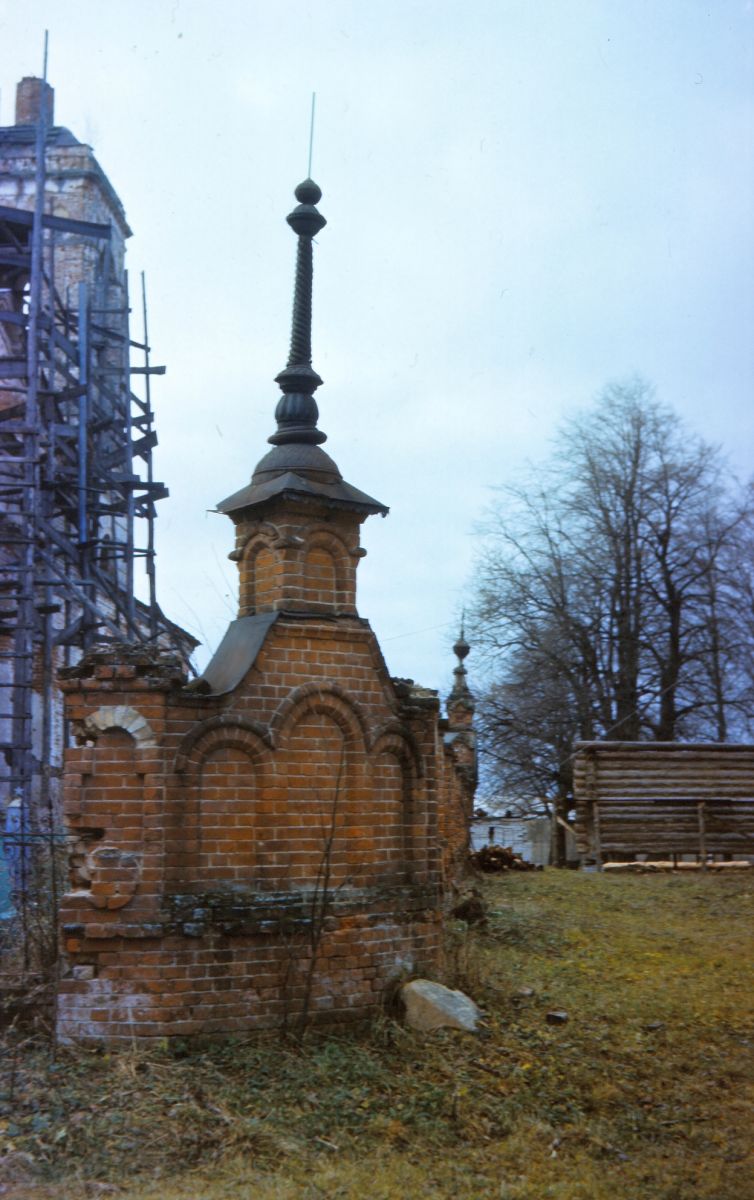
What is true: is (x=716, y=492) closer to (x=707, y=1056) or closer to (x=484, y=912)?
(x=484, y=912)

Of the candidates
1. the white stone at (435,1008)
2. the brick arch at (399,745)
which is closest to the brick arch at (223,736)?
the brick arch at (399,745)

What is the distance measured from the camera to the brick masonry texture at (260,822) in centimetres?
691

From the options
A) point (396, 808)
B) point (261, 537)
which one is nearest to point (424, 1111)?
point (396, 808)

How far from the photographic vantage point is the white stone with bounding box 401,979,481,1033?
7367 millimetres

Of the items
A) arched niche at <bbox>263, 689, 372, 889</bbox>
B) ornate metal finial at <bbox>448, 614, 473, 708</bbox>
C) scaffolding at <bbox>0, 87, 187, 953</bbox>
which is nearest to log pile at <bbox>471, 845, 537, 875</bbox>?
ornate metal finial at <bbox>448, 614, 473, 708</bbox>

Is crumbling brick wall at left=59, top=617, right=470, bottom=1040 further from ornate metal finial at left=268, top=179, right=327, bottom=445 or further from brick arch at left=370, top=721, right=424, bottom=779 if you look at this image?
ornate metal finial at left=268, top=179, right=327, bottom=445

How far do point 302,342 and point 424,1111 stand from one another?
18.1ft

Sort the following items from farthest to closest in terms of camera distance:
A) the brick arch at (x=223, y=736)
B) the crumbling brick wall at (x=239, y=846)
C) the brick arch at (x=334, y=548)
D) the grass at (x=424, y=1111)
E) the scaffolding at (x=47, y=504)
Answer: the scaffolding at (x=47, y=504) < the brick arch at (x=334, y=548) < the brick arch at (x=223, y=736) < the crumbling brick wall at (x=239, y=846) < the grass at (x=424, y=1111)

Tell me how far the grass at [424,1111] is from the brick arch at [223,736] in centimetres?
170

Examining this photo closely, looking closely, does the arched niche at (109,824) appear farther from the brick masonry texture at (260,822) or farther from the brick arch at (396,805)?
the brick arch at (396,805)

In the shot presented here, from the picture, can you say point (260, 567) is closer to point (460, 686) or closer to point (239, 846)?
point (239, 846)

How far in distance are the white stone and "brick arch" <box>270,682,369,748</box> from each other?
1.64m

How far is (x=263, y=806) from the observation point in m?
7.41

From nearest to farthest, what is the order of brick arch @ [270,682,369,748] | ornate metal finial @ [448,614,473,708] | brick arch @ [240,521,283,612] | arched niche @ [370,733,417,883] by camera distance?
1. brick arch @ [270,682,369,748]
2. arched niche @ [370,733,417,883]
3. brick arch @ [240,521,283,612]
4. ornate metal finial @ [448,614,473,708]
